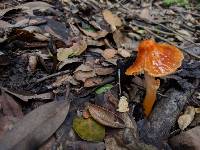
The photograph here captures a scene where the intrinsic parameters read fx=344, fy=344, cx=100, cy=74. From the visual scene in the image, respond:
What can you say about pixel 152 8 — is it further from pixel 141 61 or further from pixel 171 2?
pixel 141 61

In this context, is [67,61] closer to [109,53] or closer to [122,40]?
[109,53]

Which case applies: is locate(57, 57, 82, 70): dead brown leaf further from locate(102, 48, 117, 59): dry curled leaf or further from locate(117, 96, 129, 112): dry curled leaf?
locate(117, 96, 129, 112): dry curled leaf

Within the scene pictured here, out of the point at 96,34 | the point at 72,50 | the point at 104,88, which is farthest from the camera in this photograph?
the point at 96,34

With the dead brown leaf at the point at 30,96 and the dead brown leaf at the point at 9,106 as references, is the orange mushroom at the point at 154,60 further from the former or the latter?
the dead brown leaf at the point at 9,106

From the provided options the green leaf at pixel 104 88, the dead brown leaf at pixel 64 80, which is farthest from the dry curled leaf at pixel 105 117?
the dead brown leaf at pixel 64 80

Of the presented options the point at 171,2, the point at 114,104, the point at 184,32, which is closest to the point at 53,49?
the point at 114,104

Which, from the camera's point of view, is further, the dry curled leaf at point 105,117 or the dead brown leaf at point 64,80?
the dead brown leaf at point 64,80

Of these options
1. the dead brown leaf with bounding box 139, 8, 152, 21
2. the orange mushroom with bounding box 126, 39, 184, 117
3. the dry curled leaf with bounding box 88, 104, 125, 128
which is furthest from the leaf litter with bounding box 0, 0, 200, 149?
the dead brown leaf with bounding box 139, 8, 152, 21

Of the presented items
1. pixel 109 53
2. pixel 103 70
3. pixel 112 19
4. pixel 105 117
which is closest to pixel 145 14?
Result: pixel 112 19
